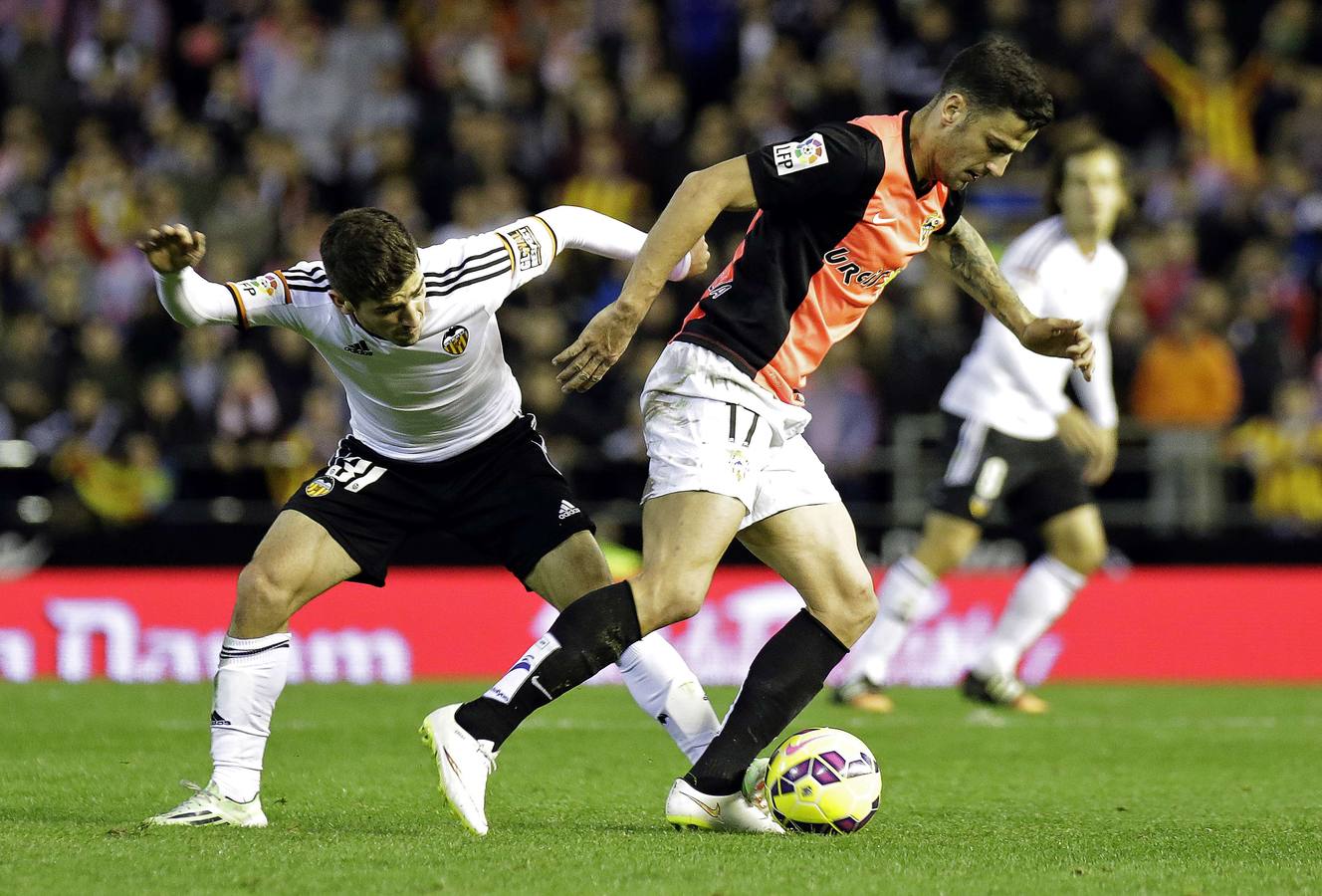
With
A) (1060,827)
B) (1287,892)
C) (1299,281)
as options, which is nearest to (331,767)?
(1060,827)

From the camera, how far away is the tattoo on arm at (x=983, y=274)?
5.89 m

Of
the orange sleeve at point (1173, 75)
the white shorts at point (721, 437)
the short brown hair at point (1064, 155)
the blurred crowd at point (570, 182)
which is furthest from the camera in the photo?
the orange sleeve at point (1173, 75)

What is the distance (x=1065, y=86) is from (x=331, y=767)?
1009 cm

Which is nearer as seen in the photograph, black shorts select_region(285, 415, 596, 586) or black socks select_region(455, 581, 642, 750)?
black socks select_region(455, 581, 642, 750)

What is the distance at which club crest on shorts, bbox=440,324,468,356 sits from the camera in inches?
217

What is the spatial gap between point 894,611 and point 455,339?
4.45m

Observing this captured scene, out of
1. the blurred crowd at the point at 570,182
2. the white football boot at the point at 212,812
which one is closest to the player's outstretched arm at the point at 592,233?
the white football boot at the point at 212,812

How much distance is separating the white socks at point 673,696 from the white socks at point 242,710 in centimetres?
107

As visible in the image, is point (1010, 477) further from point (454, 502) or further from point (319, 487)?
point (319, 487)

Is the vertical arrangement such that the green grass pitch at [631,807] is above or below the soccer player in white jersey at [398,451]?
below

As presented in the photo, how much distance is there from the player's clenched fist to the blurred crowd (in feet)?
26.1

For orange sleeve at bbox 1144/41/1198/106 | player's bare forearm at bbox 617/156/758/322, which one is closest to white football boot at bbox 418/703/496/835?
player's bare forearm at bbox 617/156/758/322

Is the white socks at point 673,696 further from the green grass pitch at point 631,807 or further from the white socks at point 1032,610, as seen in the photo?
the white socks at point 1032,610

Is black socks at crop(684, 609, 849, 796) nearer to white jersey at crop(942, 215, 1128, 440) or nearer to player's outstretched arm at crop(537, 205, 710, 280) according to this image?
player's outstretched arm at crop(537, 205, 710, 280)
